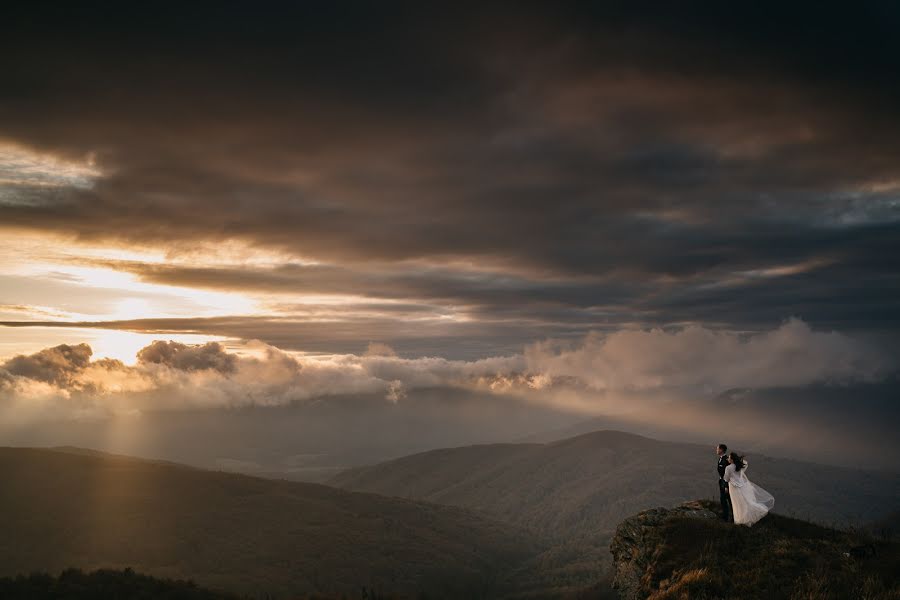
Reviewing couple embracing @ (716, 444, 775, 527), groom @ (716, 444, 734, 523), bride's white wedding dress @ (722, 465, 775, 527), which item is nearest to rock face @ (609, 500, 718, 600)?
groom @ (716, 444, 734, 523)

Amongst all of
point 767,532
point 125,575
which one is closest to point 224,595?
point 125,575

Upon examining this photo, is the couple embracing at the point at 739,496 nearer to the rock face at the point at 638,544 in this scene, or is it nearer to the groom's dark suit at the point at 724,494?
the groom's dark suit at the point at 724,494

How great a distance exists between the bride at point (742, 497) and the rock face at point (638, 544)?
2.27 m

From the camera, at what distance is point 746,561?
89.7 ft

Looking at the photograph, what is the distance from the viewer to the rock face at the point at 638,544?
3247cm

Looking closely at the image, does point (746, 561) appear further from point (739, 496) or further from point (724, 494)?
point (724, 494)

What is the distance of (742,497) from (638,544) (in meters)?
7.48

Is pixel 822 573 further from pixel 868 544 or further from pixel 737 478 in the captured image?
pixel 737 478

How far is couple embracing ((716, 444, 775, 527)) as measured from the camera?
3350 centimetres

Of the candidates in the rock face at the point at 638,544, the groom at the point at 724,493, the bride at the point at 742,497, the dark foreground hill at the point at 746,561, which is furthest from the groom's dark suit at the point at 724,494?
the dark foreground hill at the point at 746,561

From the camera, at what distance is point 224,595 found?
133375mm

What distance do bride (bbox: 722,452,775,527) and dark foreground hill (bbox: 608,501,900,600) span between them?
2.37ft

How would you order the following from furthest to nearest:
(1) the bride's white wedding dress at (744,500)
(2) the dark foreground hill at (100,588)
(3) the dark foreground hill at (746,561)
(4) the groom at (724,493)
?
(2) the dark foreground hill at (100,588) → (4) the groom at (724,493) → (1) the bride's white wedding dress at (744,500) → (3) the dark foreground hill at (746,561)

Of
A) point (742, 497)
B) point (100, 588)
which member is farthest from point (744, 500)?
point (100, 588)
